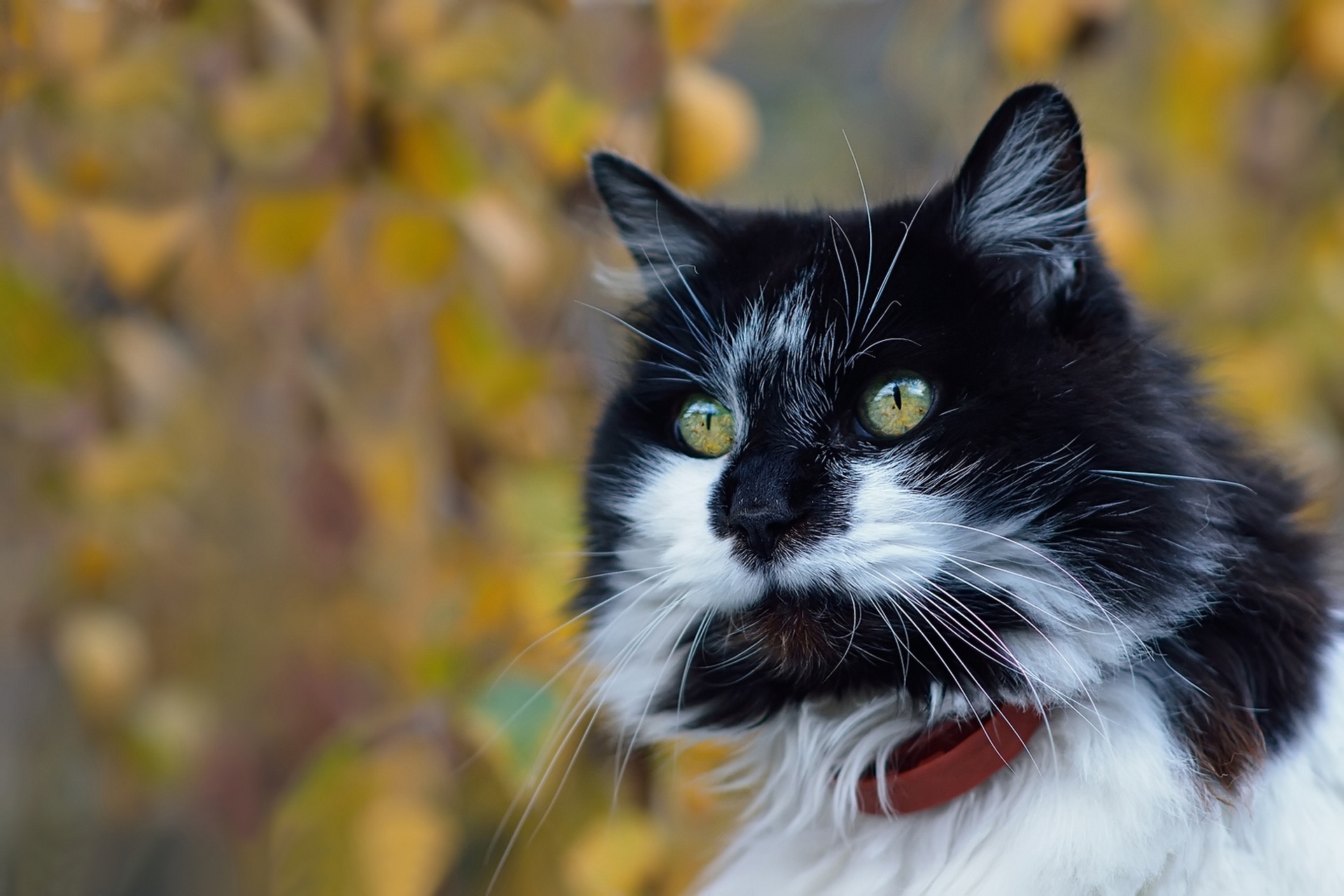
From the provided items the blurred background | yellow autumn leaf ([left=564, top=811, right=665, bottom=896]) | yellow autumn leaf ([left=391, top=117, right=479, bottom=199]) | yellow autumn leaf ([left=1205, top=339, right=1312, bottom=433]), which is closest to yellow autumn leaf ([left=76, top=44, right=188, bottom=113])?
the blurred background

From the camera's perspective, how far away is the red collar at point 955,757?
0.67 meters

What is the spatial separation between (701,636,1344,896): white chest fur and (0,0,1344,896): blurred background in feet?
0.88

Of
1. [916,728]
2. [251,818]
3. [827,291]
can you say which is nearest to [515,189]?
[827,291]

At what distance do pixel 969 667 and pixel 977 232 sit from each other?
0.31 metres

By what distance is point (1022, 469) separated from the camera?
2.14 ft

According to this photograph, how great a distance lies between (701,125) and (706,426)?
0.40 m

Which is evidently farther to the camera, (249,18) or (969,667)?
(249,18)

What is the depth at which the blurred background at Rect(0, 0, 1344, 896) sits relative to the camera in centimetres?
97

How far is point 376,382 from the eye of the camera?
117 centimetres

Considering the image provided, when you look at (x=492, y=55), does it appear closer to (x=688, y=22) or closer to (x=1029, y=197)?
(x=688, y=22)

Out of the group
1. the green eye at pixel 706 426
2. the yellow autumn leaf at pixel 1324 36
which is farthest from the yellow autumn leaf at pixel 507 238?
the yellow autumn leaf at pixel 1324 36

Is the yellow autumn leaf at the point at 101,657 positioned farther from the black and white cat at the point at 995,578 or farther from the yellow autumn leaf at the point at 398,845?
the black and white cat at the point at 995,578

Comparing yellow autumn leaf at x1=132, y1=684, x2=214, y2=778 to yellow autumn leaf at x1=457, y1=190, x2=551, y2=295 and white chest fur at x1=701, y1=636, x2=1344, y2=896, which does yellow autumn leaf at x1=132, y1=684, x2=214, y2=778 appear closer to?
yellow autumn leaf at x1=457, y1=190, x2=551, y2=295

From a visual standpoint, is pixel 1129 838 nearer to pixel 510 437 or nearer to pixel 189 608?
pixel 510 437
